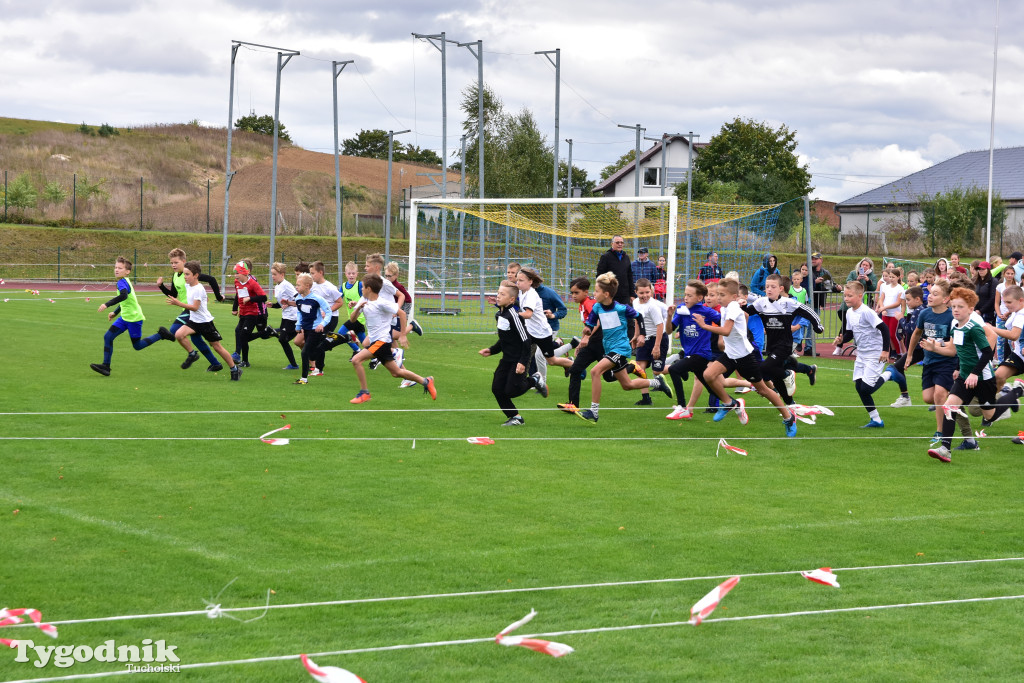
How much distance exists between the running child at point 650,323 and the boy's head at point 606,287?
4.39 ft

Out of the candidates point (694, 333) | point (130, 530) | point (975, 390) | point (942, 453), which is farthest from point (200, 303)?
point (975, 390)

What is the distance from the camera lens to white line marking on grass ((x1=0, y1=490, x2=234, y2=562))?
6.06 m

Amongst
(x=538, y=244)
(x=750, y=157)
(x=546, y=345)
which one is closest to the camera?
(x=546, y=345)

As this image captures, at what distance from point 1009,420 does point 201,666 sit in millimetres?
10367

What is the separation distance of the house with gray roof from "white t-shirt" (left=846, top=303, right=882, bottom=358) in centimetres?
4147

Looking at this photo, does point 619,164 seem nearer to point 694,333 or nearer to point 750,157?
point 750,157

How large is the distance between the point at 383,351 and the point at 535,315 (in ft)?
6.36

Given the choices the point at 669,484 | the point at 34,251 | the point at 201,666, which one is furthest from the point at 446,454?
the point at 34,251

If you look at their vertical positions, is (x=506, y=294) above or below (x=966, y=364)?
above

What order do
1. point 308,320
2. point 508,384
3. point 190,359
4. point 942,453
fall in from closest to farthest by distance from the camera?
point 942,453
point 508,384
point 308,320
point 190,359

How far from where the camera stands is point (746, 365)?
10.8 meters

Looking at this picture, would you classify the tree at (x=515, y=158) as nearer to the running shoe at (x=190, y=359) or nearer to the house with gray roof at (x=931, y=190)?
the house with gray roof at (x=931, y=190)

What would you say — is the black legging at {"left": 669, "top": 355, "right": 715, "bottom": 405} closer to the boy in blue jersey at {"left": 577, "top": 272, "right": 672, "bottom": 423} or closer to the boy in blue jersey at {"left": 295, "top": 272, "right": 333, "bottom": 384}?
the boy in blue jersey at {"left": 577, "top": 272, "right": 672, "bottom": 423}

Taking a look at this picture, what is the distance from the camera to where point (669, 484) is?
26.7ft
